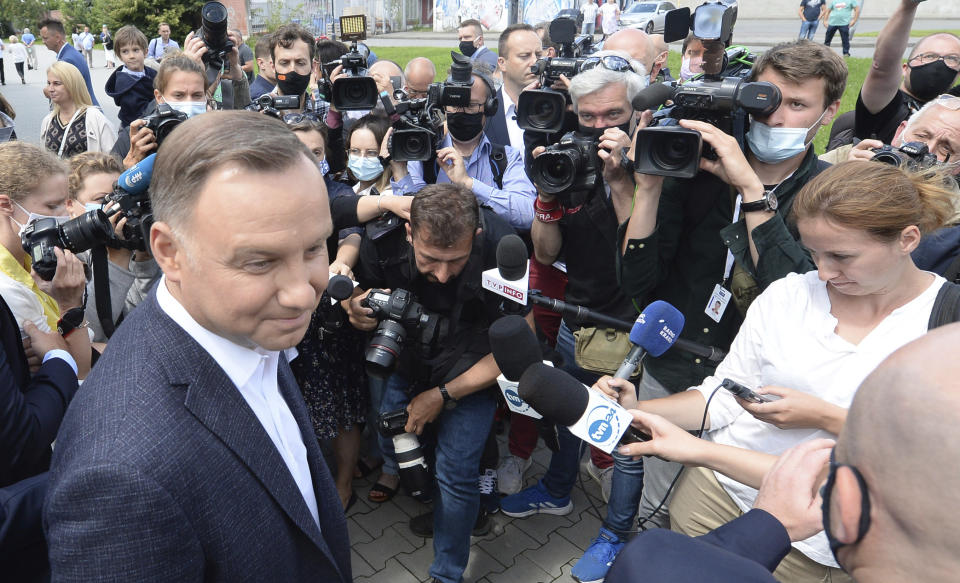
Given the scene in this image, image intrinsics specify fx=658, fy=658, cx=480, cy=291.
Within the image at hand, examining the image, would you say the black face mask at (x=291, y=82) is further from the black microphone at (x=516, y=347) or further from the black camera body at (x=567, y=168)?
the black microphone at (x=516, y=347)

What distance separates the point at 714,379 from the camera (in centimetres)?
235

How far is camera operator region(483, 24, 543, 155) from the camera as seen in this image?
5062mm

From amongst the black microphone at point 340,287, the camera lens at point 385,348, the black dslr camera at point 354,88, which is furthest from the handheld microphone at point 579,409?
the black dslr camera at point 354,88

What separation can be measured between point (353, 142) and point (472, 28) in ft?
19.9

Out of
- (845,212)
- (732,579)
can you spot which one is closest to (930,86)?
(845,212)

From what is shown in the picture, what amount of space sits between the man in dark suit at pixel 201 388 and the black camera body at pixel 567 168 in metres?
1.69

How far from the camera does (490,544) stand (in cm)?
352

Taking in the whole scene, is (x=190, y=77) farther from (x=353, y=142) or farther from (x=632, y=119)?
(x=632, y=119)

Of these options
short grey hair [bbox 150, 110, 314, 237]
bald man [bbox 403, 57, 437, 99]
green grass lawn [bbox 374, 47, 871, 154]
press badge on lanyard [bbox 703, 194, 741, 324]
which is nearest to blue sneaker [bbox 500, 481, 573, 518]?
press badge on lanyard [bbox 703, 194, 741, 324]

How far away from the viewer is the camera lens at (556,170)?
9.50 feet

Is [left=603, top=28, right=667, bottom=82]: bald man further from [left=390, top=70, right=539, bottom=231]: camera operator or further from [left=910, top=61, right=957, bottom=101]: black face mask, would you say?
[left=910, top=61, right=957, bottom=101]: black face mask

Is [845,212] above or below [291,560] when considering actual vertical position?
above

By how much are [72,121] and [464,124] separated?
11.4ft

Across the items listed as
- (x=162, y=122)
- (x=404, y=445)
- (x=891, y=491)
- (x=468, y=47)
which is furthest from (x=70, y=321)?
(x=468, y=47)
